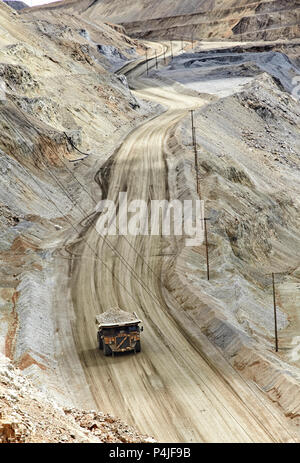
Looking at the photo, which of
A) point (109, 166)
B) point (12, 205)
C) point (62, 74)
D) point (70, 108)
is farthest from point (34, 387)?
point (62, 74)

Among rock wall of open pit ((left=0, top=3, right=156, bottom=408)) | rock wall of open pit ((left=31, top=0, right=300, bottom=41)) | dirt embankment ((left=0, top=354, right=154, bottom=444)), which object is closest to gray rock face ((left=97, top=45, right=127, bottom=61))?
rock wall of open pit ((left=0, top=3, right=156, bottom=408))

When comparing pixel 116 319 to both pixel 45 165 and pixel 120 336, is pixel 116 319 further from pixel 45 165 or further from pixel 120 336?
pixel 45 165

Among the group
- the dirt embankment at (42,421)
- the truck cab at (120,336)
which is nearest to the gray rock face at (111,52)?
the truck cab at (120,336)

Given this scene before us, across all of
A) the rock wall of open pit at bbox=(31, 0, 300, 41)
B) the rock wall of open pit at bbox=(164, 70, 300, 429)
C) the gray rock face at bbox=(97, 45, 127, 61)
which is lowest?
the rock wall of open pit at bbox=(164, 70, 300, 429)

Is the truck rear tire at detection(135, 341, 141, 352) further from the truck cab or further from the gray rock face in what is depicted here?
the gray rock face

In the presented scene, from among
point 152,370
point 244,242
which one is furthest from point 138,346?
point 244,242

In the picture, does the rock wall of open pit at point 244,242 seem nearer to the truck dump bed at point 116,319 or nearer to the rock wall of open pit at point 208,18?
the truck dump bed at point 116,319
